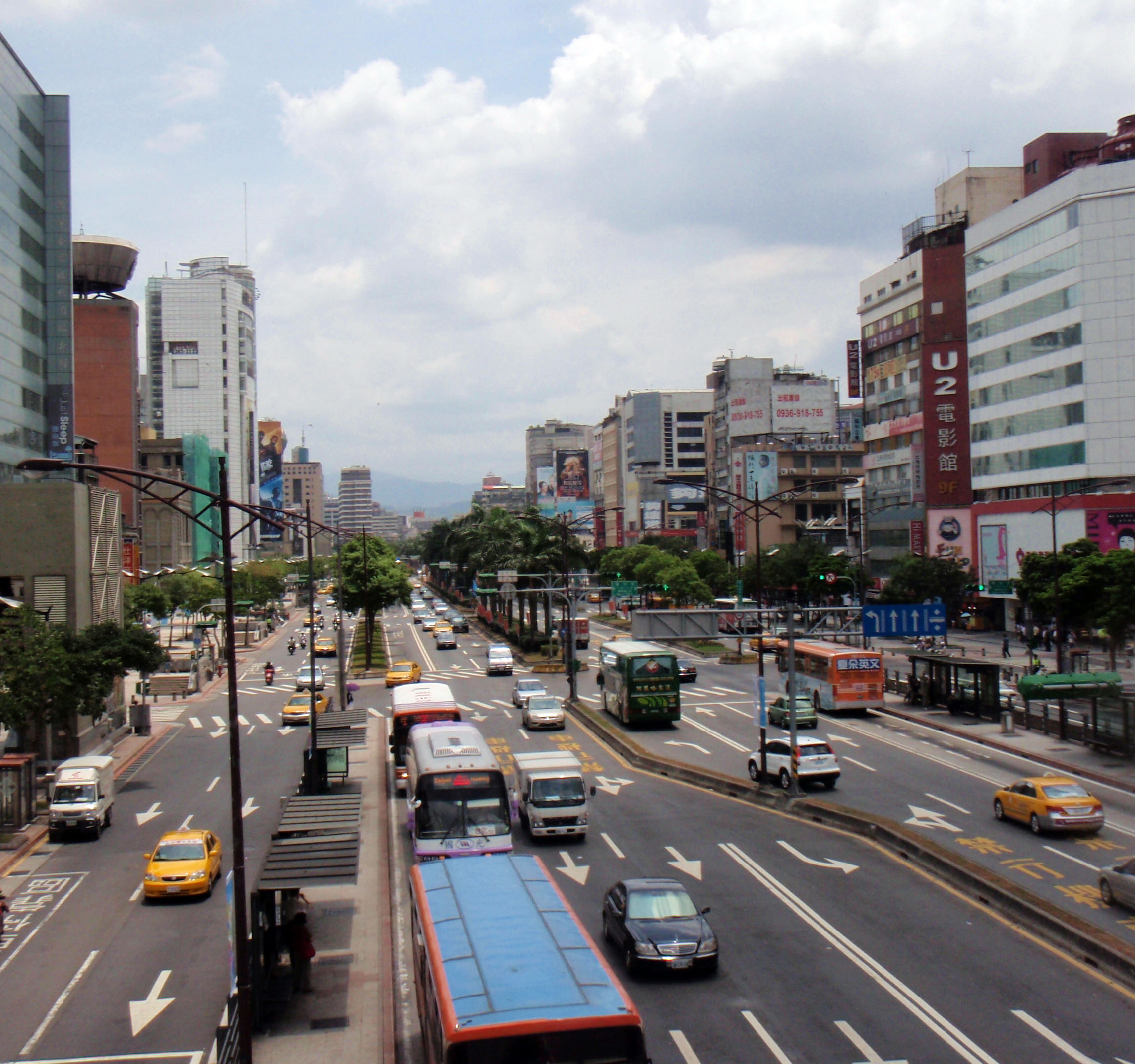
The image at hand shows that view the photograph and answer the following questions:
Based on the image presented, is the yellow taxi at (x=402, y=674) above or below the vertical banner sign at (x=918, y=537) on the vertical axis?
below

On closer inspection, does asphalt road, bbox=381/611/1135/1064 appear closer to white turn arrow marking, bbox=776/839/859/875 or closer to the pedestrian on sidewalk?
white turn arrow marking, bbox=776/839/859/875

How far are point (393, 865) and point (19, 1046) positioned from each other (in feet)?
35.0

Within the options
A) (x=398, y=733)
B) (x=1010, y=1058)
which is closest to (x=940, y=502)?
(x=398, y=733)

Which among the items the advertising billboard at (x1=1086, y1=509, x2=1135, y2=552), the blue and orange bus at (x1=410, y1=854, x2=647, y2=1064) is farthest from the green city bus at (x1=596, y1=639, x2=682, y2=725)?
the advertising billboard at (x1=1086, y1=509, x2=1135, y2=552)

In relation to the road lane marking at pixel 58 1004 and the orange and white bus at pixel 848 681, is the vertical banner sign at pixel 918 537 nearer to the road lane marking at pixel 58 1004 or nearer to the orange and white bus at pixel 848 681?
the orange and white bus at pixel 848 681

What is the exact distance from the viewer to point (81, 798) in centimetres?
3130

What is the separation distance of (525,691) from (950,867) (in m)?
33.6

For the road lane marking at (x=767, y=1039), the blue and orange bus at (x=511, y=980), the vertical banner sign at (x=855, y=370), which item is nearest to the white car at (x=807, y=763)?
the road lane marking at (x=767, y=1039)

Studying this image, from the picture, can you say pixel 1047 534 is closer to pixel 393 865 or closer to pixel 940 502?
pixel 940 502

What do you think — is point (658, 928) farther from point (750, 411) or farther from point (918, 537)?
point (750, 411)

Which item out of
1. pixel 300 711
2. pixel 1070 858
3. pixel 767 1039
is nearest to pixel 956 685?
pixel 1070 858

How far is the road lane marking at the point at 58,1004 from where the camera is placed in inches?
655

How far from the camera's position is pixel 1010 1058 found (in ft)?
48.9

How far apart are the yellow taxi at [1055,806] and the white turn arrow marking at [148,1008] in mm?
21295
